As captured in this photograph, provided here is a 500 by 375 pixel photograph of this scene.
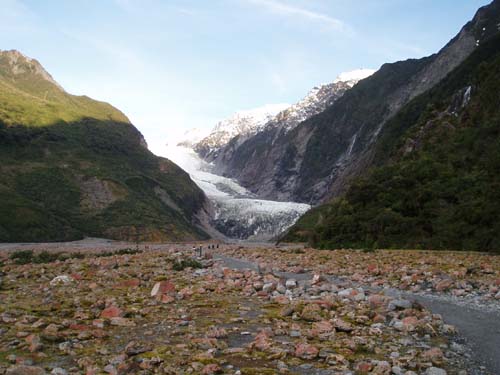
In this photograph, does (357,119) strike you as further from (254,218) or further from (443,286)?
(443,286)

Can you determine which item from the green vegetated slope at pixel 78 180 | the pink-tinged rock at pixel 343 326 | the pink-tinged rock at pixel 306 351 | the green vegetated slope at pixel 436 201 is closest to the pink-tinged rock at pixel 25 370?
the pink-tinged rock at pixel 306 351

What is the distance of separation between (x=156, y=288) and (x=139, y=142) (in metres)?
142

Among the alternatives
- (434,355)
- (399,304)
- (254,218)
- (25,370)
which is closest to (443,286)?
(399,304)

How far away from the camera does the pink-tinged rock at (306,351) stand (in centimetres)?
638

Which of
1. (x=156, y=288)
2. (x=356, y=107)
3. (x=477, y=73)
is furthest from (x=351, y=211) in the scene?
(x=356, y=107)

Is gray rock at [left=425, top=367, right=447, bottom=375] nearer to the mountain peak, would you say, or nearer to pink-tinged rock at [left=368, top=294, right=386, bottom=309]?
pink-tinged rock at [left=368, top=294, right=386, bottom=309]

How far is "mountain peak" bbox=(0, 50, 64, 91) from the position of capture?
160 metres

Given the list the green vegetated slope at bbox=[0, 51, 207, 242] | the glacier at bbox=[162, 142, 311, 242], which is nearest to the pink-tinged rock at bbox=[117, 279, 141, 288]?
the green vegetated slope at bbox=[0, 51, 207, 242]

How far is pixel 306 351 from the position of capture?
6.46m

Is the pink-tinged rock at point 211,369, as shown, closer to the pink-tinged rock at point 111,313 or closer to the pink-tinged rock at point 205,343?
the pink-tinged rock at point 205,343

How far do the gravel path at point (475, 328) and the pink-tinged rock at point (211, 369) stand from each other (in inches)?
125

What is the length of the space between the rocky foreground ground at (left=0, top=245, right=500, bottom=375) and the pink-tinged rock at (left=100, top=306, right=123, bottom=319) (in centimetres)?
2

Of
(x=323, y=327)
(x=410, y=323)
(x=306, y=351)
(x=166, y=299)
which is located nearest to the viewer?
(x=306, y=351)

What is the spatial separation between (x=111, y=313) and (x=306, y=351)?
451 centimetres
